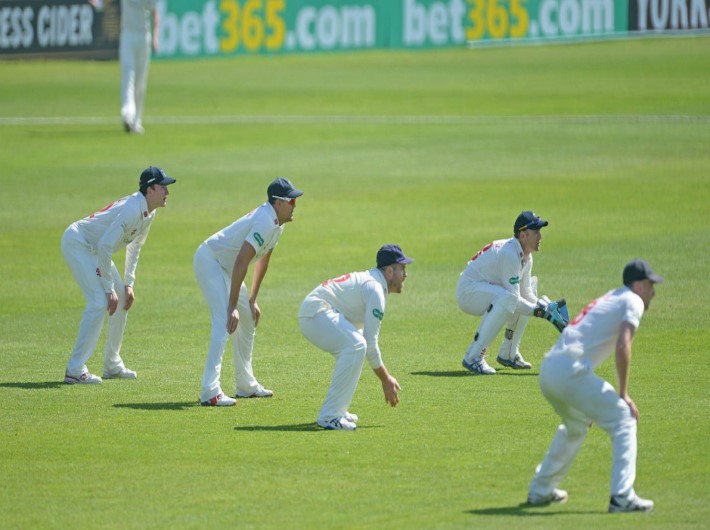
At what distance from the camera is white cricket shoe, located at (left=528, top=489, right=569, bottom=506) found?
371 inches

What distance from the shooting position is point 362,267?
21.5m

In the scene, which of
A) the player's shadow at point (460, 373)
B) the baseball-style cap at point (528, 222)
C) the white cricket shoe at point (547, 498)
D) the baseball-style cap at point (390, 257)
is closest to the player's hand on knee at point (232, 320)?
the baseball-style cap at point (390, 257)

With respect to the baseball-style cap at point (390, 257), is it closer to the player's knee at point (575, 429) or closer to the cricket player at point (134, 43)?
the player's knee at point (575, 429)

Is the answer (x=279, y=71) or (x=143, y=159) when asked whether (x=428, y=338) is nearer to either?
(x=143, y=159)

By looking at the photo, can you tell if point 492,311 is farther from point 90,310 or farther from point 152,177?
point 90,310

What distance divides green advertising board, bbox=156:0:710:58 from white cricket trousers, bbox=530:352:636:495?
3736 cm

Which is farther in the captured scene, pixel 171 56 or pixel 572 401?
pixel 171 56

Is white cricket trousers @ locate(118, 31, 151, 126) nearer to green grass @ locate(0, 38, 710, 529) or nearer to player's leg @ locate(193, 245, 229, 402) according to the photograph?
green grass @ locate(0, 38, 710, 529)

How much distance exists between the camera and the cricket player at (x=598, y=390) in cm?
911

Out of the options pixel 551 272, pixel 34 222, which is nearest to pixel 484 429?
pixel 551 272

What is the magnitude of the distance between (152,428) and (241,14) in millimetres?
36600

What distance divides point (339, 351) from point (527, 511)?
116 inches

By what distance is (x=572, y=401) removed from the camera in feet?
30.5

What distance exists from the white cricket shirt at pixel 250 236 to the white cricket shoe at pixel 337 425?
1836mm
